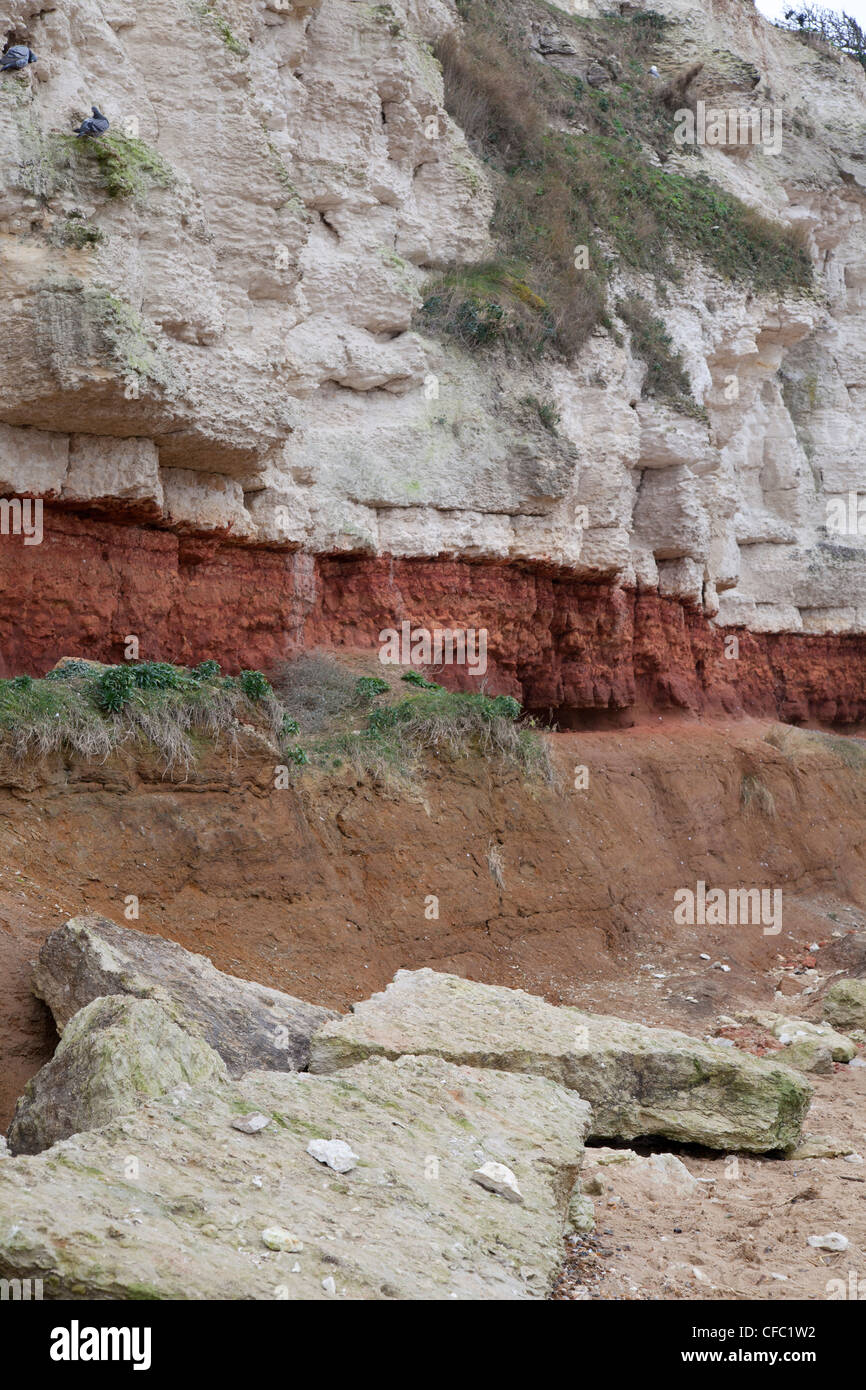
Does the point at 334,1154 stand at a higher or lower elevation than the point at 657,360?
lower

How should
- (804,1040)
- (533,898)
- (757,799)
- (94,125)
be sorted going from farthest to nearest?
(757,799) → (533,898) → (94,125) → (804,1040)

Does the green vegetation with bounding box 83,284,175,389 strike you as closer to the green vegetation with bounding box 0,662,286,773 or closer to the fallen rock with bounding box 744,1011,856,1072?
the green vegetation with bounding box 0,662,286,773

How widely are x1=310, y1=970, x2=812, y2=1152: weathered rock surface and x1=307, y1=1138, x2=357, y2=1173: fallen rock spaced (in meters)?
1.54

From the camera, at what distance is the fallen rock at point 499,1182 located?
441 cm

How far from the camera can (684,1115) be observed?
6.18 m

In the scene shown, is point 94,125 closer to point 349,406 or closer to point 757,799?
point 349,406

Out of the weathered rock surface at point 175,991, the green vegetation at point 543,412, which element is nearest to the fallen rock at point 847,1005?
the weathered rock surface at point 175,991

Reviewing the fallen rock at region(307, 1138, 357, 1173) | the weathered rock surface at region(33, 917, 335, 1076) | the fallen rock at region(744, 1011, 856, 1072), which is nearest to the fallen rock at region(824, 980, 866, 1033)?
the fallen rock at region(744, 1011, 856, 1072)

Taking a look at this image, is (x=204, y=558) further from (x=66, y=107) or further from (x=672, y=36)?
(x=672, y=36)

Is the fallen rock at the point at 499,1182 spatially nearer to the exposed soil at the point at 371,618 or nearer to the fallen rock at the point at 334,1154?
the fallen rock at the point at 334,1154

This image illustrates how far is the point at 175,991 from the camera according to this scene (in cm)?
548

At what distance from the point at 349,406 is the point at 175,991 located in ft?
28.1

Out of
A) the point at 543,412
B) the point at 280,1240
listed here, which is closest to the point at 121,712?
the point at 280,1240

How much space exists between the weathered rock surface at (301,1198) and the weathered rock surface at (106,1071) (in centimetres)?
14
